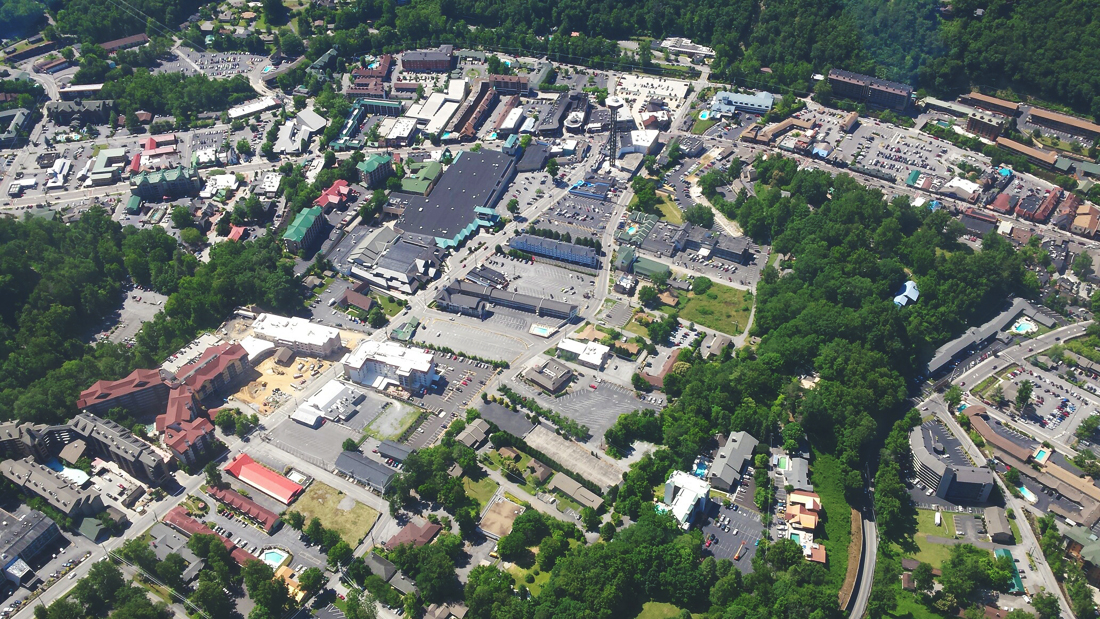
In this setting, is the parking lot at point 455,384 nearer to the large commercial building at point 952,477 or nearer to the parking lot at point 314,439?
the parking lot at point 314,439

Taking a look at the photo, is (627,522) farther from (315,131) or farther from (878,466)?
(315,131)

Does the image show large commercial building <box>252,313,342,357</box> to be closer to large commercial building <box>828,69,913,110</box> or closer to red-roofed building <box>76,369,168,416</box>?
red-roofed building <box>76,369,168,416</box>

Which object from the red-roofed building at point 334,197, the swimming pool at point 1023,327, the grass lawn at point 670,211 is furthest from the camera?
the red-roofed building at point 334,197

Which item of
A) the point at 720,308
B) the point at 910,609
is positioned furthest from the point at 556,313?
the point at 910,609

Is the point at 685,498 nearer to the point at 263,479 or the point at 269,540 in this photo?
the point at 269,540

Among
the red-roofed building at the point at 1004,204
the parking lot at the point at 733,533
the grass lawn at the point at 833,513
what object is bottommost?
the parking lot at the point at 733,533

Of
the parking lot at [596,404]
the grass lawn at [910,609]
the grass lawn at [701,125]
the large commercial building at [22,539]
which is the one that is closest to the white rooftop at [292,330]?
the parking lot at [596,404]
